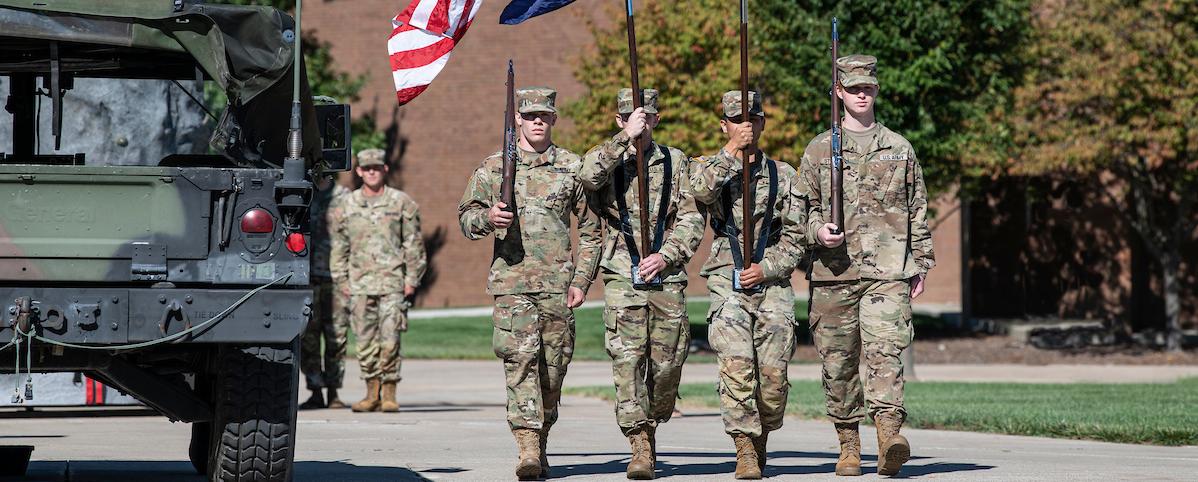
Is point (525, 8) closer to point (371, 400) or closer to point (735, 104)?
point (735, 104)

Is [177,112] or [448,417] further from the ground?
[177,112]

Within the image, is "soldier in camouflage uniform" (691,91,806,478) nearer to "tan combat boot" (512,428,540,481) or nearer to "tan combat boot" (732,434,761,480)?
"tan combat boot" (732,434,761,480)

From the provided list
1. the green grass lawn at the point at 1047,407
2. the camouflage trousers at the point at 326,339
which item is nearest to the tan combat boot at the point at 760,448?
the green grass lawn at the point at 1047,407

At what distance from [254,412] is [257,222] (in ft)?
3.02

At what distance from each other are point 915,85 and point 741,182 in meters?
13.0

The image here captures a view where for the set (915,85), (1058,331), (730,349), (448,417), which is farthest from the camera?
(1058,331)

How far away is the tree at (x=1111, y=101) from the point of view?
24.2 m

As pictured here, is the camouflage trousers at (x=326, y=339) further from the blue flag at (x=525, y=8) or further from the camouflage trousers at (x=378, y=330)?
the blue flag at (x=525, y=8)

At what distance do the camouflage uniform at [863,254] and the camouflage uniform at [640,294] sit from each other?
710 mm

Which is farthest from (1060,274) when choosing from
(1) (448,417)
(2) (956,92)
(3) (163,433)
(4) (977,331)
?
(3) (163,433)

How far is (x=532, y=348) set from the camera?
9.12 meters

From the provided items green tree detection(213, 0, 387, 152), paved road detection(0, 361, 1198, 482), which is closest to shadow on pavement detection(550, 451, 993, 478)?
paved road detection(0, 361, 1198, 482)

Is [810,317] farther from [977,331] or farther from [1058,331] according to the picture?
[977,331]

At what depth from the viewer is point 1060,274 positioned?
3262 cm
